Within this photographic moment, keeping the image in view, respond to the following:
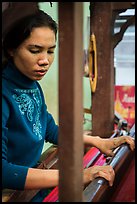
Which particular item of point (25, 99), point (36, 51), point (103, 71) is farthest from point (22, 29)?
point (103, 71)

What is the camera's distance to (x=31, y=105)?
1.28 m

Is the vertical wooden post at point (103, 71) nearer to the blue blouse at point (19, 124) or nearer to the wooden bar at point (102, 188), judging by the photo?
the wooden bar at point (102, 188)

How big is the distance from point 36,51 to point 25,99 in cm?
19

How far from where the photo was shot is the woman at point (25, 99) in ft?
3.45

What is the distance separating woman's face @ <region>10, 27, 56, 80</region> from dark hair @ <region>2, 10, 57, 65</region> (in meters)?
0.02

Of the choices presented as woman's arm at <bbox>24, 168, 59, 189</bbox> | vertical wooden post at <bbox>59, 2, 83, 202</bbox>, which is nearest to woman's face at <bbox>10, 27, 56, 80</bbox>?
woman's arm at <bbox>24, 168, 59, 189</bbox>

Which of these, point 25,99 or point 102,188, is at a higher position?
point 25,99

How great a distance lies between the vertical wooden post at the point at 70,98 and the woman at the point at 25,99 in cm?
37

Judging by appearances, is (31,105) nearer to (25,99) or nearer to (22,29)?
(25,99)

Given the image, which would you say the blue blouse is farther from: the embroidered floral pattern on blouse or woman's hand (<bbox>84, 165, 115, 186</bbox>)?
woman's hand (<bbox>84, 165, 115, 186</bbox>)

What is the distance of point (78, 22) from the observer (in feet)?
2.05

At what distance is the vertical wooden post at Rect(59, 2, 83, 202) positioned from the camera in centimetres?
63

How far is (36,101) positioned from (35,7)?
0.45 meters

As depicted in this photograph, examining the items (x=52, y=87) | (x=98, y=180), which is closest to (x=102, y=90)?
(x=52, y=87)
